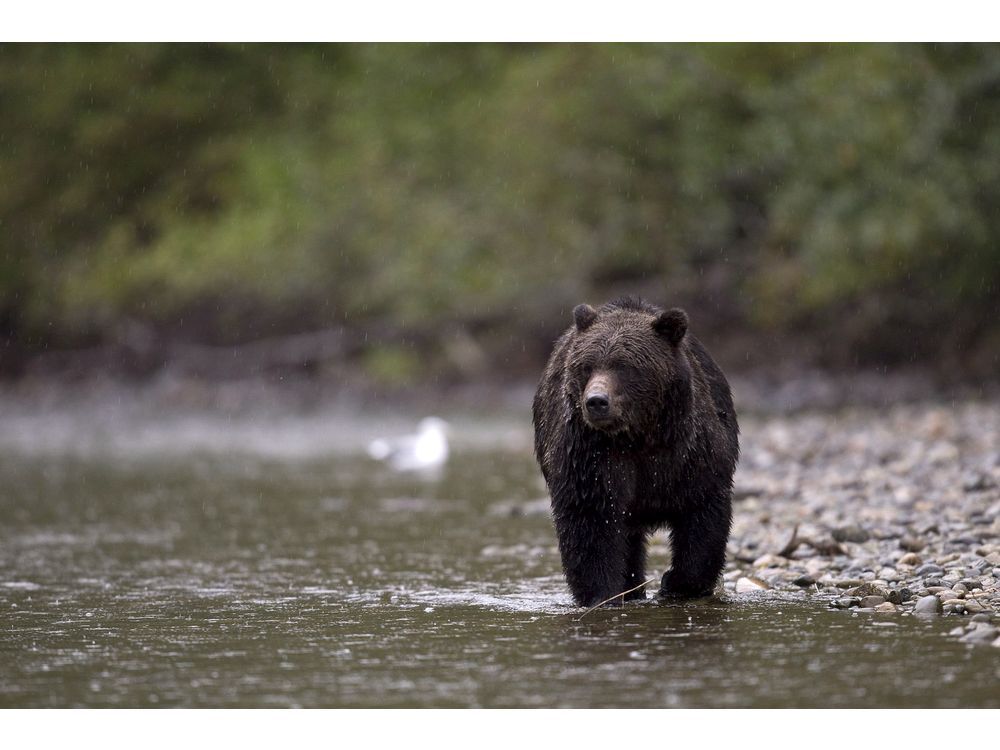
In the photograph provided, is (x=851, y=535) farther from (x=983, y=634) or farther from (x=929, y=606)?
(x=983, y=634)

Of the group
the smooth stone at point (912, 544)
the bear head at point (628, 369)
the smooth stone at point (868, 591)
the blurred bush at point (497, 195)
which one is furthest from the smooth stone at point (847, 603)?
the blurred bush at point (497, 195)

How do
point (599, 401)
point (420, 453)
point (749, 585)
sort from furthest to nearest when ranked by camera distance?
1. point (420, 453)
2. point (749, 585)
3. point (599, 401)

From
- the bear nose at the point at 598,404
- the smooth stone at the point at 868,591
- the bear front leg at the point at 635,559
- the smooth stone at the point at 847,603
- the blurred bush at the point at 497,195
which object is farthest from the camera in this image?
the blurred bush at the point at 497,195

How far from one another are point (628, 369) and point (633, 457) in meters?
0.46

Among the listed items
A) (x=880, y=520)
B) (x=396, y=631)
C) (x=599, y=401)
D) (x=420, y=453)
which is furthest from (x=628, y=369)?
(x=420, y=453)

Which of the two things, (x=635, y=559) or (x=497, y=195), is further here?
(x=497, y=195)

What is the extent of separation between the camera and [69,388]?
29625 mm

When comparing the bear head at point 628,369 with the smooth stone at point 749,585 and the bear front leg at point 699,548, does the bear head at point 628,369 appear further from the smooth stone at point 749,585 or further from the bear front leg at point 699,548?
the smooth stone at point 749,585

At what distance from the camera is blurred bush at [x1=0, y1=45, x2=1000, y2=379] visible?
63.7 ft

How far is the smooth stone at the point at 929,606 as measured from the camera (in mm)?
5719

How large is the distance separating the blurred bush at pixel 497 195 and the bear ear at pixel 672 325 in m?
13.3

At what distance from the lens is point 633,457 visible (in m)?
6.14

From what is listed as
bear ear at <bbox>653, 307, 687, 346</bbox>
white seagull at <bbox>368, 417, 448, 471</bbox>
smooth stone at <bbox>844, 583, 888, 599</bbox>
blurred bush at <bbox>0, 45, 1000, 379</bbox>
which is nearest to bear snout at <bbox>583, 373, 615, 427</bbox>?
bear ear at <bbox>653, 307, 687, 346</bbox>

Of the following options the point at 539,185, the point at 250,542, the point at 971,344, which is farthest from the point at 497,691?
the point at 539,185
